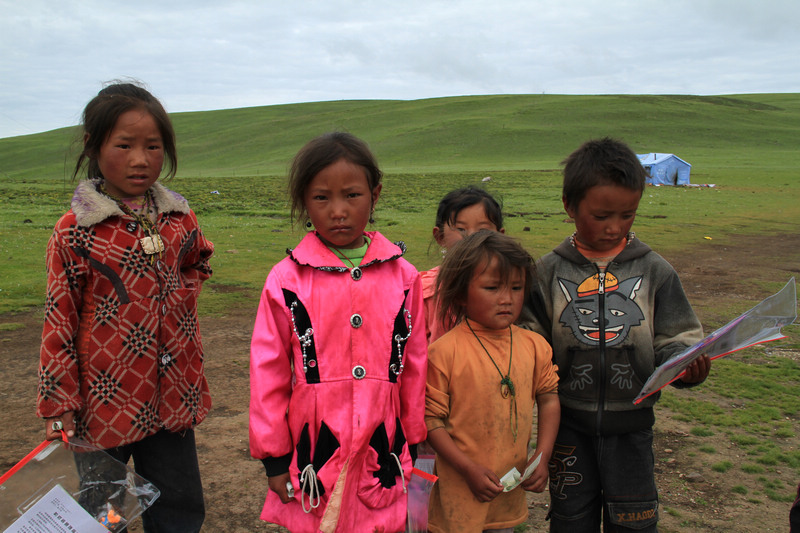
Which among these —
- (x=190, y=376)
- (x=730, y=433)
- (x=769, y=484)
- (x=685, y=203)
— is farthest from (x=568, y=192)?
(x=685, y=203)

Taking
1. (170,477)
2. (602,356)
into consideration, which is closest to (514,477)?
(602,356)

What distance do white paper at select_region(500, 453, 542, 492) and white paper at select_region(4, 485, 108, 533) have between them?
4.54ft

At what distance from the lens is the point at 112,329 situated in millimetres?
2416

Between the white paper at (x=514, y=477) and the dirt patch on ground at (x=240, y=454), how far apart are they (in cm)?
109

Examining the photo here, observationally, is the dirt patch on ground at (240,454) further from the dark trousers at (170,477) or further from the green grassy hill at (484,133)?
the green grassy hill at (484,133)

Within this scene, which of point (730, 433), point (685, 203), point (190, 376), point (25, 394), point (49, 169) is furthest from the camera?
point (49, 169)

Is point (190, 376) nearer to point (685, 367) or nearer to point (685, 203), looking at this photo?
point (685, 367)

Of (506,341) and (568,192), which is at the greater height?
(568,192)

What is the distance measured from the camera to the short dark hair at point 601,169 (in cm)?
239

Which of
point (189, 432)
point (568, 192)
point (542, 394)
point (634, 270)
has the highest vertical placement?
point (568, 192)

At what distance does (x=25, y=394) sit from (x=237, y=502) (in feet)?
7.85

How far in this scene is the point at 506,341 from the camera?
8.00 feet

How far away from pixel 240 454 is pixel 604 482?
2344mm

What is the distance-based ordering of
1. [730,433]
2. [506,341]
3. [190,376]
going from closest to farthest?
[506,341], [190,376], [730,433]
